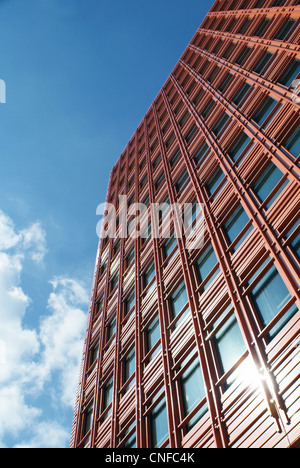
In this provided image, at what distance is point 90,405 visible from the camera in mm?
26453

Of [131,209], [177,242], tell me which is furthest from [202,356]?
[131,209]

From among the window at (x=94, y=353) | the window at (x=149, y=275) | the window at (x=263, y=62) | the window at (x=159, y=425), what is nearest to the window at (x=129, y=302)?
the window at (x=149, y=275)

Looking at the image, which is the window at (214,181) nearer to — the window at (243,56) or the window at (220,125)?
the window at (220,125)

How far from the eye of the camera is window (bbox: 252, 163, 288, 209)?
59.5 ft

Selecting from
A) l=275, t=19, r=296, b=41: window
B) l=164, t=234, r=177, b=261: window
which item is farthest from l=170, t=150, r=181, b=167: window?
l=275, t=19, r=296, b=41: window

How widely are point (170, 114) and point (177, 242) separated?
2096 cm

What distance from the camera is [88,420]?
84.8ft

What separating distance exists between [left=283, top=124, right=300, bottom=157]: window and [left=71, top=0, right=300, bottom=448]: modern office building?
9cm

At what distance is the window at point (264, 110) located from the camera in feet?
75.8

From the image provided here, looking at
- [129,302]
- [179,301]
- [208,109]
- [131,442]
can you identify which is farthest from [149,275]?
[208,109]

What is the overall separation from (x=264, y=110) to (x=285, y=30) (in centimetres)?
734

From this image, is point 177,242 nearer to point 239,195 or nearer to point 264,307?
point 239,195

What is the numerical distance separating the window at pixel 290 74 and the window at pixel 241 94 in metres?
4.15

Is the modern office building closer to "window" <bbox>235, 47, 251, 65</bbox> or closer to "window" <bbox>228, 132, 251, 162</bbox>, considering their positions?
"window" <bbox>228, 132, 251, 162</bbox>
